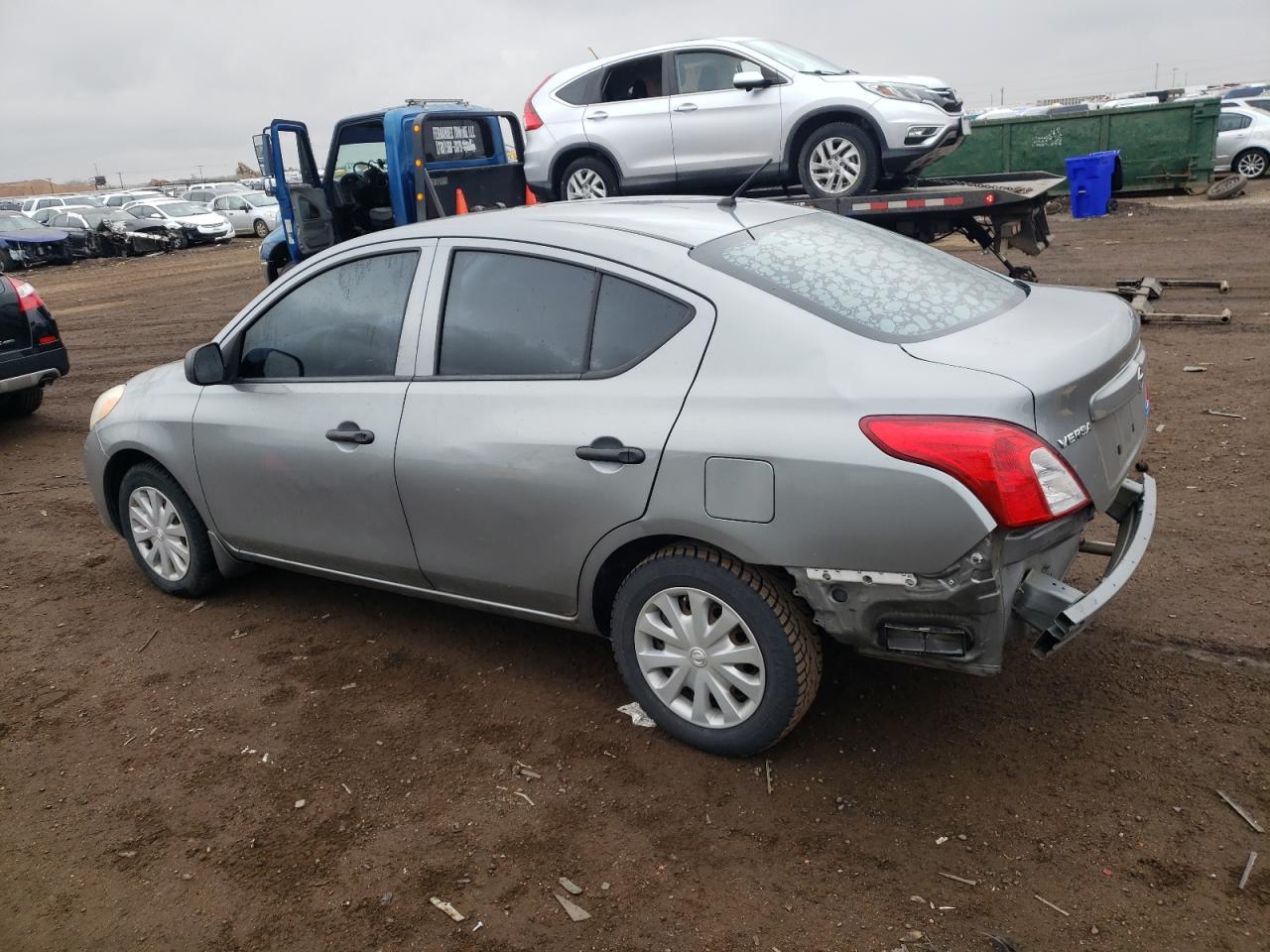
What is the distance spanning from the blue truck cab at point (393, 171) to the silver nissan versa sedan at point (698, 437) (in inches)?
269

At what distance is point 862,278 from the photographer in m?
3.41

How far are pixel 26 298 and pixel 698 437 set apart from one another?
7.11 metres

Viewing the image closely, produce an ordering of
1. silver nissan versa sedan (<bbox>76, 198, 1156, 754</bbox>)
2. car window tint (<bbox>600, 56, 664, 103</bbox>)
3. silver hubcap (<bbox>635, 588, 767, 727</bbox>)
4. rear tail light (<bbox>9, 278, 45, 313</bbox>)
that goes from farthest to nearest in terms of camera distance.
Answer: car window tint (<bbox>600, 56, 664, 103</bbox>)
rear tail light (<bbox>9, 278, 45, 313</bbox>)
silver hubcap (<bbox>635, 588, 767, 727</bbox>)
silver nissan versa sedan (<bbox>76, 198, 1156, 754</bbox>)

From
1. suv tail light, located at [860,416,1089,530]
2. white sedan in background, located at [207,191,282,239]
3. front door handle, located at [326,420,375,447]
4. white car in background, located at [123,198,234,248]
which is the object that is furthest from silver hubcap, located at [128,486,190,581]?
white sedan in background, located at [207,191,282,239]

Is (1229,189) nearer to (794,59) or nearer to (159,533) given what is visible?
(794,59)

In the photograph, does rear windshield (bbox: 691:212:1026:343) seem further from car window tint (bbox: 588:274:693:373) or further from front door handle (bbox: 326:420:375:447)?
front door handle (bbox: 326:420:375:447)

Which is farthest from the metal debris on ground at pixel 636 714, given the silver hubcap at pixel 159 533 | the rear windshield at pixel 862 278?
the silver hubcap at pixel 159 533

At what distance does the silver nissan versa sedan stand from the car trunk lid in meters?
0.01

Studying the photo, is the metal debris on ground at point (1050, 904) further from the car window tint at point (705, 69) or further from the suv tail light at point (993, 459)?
the car window tint at point (705, 69)

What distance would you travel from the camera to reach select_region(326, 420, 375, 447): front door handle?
3820 mm

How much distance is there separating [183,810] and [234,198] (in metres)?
32.9

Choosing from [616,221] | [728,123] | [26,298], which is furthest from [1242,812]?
[26,298]

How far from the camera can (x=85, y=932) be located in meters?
2.82

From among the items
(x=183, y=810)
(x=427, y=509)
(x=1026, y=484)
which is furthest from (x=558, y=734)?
(x=1026, y=484)
